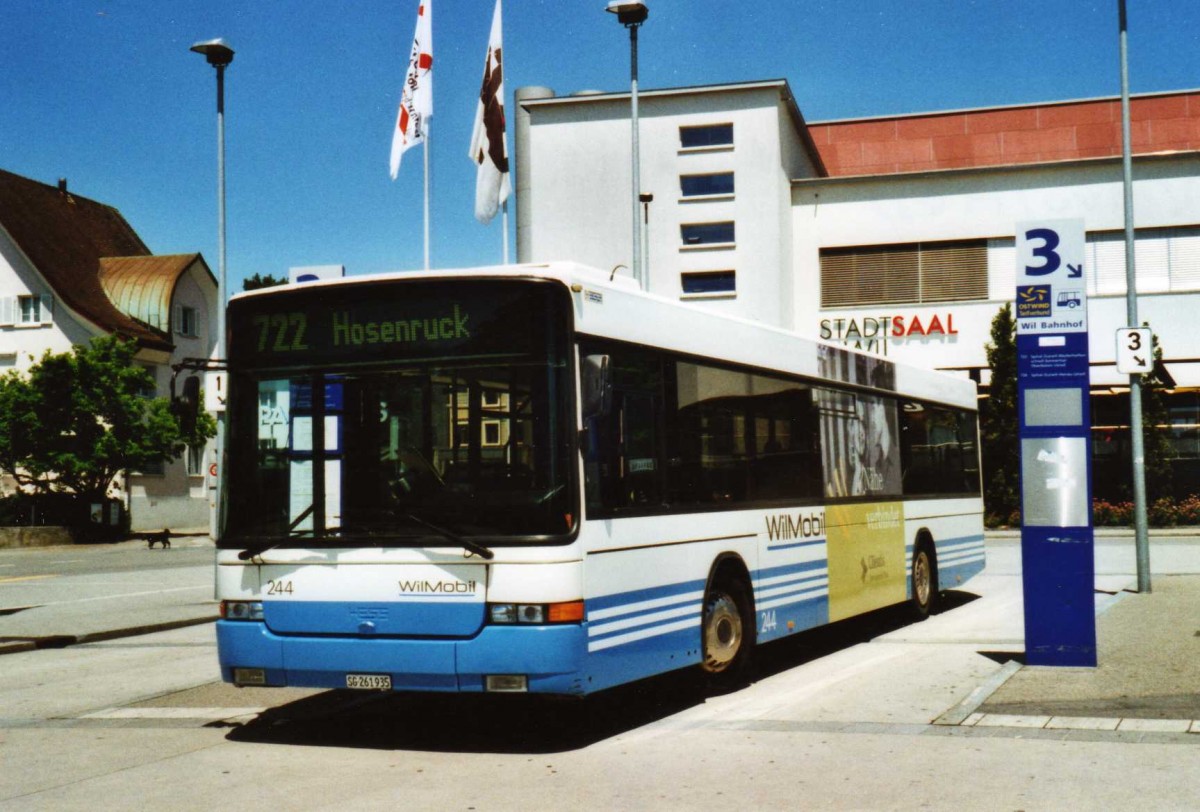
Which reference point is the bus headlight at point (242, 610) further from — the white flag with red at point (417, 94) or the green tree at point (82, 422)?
the green tree at point (82, 422)

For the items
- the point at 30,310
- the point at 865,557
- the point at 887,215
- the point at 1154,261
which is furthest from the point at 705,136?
the point at 865,557

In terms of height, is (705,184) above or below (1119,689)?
above

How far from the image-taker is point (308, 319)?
9086 millimetres

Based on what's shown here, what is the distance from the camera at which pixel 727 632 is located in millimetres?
10797

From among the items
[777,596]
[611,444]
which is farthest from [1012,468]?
[611,444]

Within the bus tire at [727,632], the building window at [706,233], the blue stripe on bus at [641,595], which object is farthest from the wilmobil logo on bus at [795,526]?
the building window at [706,233]

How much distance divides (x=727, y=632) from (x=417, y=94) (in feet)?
51.4

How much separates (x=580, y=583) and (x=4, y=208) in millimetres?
52771

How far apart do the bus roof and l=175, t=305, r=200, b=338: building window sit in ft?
161

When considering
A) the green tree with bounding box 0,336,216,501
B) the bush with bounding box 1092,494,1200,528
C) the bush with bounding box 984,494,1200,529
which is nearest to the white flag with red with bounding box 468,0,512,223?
the bush with bounding box 984,494,1200,529

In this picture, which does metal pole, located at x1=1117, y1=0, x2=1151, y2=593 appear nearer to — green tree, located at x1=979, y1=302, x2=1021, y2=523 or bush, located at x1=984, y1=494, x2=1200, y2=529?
bush, located at x1=984, y1=494, x2=1200, y2=529

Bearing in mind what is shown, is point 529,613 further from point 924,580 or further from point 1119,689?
point 924,580

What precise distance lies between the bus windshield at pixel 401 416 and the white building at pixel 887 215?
37.2 m

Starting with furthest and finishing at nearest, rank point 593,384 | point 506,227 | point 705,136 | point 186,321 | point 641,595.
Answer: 1. point 186,321
2. point 705,136
3. point 506,227
4. point 641,595
5. point 593,384
